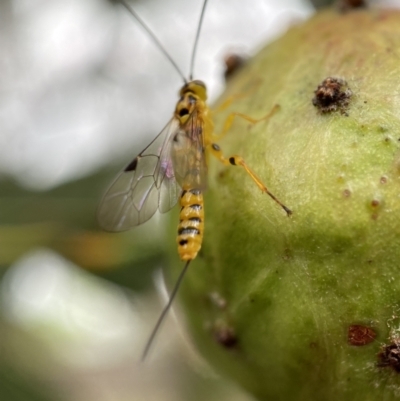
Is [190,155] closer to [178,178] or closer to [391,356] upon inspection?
[178,178]

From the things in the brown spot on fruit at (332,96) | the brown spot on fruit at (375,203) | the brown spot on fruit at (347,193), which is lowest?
the brown spot on fruit at (375,203)

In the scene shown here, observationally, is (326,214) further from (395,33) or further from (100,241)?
(100,241)

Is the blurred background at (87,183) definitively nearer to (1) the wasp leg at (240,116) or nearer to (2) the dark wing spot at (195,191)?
(1) the wasp leg at (240,116)

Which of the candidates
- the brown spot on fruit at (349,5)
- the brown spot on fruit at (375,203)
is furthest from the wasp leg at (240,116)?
the brown spot on fruit at (349,5)

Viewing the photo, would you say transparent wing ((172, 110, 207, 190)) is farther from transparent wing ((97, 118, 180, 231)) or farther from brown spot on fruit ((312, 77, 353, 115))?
brown spot on fruit ((312, 77, 353, 115))


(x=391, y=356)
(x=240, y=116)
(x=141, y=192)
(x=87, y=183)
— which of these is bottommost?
(x=87, y=183)

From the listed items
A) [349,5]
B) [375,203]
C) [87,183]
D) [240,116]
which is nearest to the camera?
[375,203]

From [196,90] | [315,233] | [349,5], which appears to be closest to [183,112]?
[196,90]
